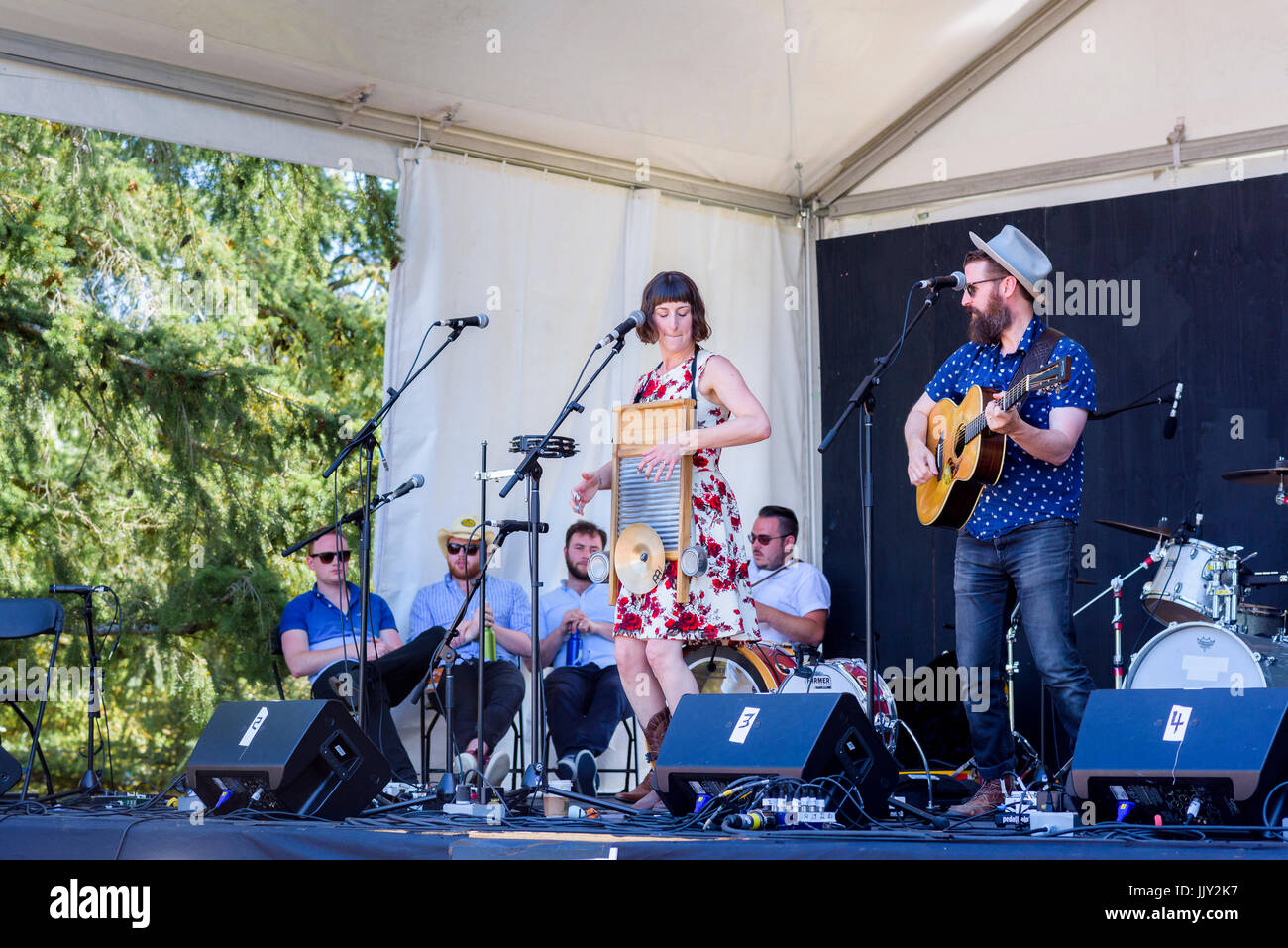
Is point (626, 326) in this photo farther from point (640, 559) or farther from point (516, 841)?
point (516, 841)

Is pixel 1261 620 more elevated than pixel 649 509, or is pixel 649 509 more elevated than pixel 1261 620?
pixel 649 509

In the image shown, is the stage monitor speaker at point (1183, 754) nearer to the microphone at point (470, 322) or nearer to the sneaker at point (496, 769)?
the sneaker at point (496, 769)

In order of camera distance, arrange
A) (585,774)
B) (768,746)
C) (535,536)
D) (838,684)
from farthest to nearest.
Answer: (838,684) < (585,774) < (535,536) < (768,746)

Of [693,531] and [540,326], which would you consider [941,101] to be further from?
[693,531]

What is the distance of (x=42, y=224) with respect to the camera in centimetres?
639

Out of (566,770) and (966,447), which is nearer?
(966,447)

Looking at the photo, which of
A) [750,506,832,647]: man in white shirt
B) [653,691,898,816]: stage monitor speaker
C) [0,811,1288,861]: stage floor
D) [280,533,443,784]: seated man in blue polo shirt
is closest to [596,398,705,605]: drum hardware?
[653,691,898,816]: stage monitor speaker

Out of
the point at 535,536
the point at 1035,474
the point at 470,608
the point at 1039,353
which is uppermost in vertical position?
the point at 1039,353

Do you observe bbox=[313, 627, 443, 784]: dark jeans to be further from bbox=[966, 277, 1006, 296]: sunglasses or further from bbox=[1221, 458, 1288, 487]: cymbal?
bbox=[1221, 458, 1288, 487]: cymbal

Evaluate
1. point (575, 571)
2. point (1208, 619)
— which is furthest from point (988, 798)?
point (575, 571)

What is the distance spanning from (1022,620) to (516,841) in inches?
66.4

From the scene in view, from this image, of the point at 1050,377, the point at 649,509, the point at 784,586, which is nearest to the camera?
the point at 1050,377

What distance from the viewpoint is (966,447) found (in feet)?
12.8

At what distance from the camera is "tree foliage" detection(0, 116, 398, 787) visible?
6.37 metres
